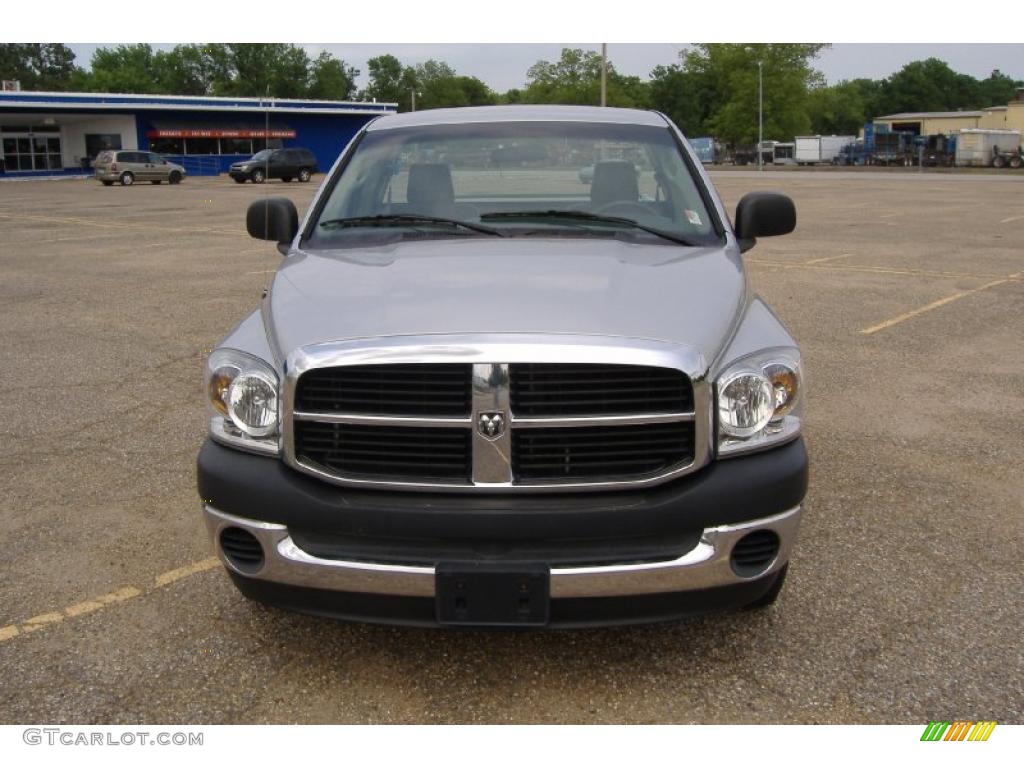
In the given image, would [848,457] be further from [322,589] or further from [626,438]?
[322,589]

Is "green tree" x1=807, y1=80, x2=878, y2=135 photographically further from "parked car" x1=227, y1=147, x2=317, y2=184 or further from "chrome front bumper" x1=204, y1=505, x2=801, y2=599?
"chrome front bumper" x1=204, y1=505, x2=801, y2=599

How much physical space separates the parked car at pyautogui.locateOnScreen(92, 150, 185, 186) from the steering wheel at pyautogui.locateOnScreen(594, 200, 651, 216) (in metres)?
43.0

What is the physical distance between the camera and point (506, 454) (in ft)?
9.39

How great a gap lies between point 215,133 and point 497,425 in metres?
58.6

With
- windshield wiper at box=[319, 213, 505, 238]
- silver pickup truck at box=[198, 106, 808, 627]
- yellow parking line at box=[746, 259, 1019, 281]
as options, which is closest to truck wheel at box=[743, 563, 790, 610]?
silver pickup truck at box=[198, 106, 808, 627]

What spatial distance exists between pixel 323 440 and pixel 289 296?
2.21 feet

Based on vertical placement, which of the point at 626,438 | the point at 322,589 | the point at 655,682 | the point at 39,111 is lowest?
the point at 655,682

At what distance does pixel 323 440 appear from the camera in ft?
9.70

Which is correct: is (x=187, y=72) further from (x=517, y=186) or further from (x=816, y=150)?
(x=517, y=186)

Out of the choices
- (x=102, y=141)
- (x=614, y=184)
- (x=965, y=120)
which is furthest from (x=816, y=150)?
(x=614, y=184)

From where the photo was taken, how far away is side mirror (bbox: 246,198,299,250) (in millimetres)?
4383

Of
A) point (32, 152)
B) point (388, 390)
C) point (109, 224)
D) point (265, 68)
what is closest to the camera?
point (388, 390)

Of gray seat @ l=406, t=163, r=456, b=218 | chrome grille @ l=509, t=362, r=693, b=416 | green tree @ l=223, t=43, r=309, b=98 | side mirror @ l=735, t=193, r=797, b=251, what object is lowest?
chrome grille @ l=509, t=362, r=693, b=416

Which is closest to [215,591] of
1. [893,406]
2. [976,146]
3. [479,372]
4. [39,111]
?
[479,372]
